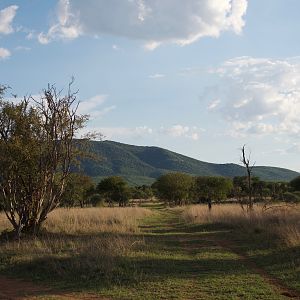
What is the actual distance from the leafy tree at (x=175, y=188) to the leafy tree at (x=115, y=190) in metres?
4.88

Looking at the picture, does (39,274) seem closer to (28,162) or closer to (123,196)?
(28,162)

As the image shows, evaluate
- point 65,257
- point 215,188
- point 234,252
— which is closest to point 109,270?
point 65,257

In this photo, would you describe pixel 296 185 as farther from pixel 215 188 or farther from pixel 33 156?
pixel 33 156

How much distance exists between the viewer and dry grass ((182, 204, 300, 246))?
1712 centimetres

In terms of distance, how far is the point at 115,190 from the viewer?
69000 mm

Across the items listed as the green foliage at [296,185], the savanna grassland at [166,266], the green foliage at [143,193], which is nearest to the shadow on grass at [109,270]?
the savanna grassland at [166,266]

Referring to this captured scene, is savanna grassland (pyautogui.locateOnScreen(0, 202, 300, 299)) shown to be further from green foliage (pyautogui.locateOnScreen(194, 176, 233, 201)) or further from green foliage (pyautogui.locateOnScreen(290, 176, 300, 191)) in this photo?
green foliage (pyautogui.locateOnScreen(290, 176, 300, 191))

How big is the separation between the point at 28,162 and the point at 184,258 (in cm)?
734

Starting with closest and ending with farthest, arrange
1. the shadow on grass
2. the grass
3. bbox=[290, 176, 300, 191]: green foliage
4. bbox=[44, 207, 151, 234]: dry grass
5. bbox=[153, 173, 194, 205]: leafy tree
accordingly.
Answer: the shadow on grass, the grass, bbox=[44, 207, 151, 234]: dry grass, bbox=[153, 173, 194, 205]: leafy tree, bbox=[290, 176, 300, 191]: green foliage

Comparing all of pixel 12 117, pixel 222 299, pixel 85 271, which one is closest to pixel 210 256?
pixel 85 271

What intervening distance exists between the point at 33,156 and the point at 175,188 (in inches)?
1932

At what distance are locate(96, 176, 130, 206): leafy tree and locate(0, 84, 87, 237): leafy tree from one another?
161ft

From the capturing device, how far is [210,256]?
583 inches

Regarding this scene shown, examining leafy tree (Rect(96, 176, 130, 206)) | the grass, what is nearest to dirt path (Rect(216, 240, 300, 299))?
the grass
